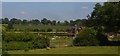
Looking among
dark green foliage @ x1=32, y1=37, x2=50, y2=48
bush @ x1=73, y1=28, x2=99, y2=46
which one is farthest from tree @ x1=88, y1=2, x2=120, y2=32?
dark green foliage @ x1=32, y1=37, x2=50, y2=48

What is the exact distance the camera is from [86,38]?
9266 mm

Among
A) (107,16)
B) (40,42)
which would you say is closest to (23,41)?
(40,42)

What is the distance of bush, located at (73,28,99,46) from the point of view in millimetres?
9328

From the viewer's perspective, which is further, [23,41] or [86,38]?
[86,38]

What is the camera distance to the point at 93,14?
1062 cm

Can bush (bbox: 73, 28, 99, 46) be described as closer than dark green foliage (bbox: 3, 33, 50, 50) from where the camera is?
No

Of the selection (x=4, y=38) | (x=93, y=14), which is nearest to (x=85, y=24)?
(x=93, y=14)

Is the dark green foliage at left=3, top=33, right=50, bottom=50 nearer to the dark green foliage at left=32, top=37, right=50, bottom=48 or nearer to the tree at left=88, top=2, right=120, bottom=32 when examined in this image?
the dark green foliage at left=32, top=37, right=50, bottom=48

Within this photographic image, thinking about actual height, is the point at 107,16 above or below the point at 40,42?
above

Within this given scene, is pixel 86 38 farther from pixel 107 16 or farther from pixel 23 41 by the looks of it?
pixel 23 41

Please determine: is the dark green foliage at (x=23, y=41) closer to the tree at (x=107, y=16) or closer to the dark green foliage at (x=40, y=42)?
the dark green foliage at (x=40, y=42)

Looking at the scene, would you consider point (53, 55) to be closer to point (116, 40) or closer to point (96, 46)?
point (96, 46)

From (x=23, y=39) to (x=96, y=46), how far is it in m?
2.17

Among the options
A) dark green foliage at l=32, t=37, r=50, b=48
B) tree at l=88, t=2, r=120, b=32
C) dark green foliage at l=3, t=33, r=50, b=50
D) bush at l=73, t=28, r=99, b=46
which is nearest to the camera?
dark green foliage at l=3, t=33, r=50, b=50
